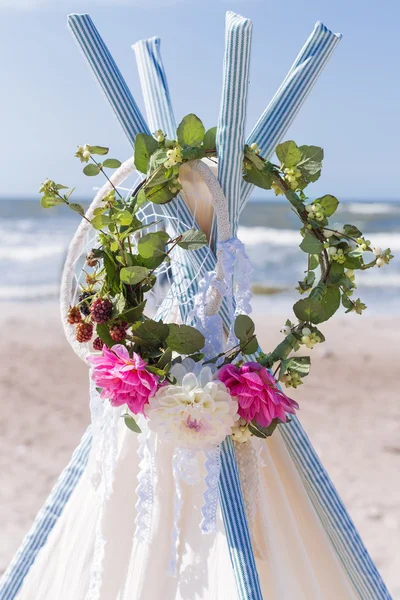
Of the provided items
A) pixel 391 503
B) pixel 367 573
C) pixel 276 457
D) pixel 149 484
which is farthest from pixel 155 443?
pixel 391 503

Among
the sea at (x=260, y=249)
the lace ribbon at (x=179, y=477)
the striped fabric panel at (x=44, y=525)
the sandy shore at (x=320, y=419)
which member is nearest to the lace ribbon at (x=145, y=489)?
the lace ribbon at (x=179, y=477)

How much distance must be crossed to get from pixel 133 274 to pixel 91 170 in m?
0.23

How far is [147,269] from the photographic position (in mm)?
1240

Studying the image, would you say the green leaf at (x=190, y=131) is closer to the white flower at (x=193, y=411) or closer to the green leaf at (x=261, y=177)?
the green leaf at (x=261, y=177)

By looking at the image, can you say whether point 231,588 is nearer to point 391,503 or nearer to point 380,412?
point 391,503

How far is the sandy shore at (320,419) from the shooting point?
296 cm

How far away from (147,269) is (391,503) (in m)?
2.25

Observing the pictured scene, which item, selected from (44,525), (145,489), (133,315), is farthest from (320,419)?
(133,315)

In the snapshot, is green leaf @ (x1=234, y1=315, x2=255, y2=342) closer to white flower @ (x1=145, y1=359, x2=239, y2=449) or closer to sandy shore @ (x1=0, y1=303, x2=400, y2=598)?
white flower @ (x1=145, y1=359, x2=239, y2=449)

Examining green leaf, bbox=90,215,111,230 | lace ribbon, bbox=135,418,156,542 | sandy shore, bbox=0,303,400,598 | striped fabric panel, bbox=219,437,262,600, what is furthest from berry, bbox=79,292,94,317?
sandy shore, bbox=0,303,400,598

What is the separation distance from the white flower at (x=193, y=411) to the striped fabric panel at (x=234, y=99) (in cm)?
37

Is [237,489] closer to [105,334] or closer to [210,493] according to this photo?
[210,493]

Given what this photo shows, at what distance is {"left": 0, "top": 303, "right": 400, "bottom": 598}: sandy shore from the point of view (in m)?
2.96

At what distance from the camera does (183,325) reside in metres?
1.25
